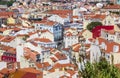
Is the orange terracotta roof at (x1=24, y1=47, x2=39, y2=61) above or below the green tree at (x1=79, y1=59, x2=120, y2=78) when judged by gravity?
below

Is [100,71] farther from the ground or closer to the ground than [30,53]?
farther from the ground

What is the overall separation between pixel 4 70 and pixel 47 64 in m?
3.47

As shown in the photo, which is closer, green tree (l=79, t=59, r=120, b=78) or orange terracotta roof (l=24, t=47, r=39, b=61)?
green tree (l=79, t=59, r=120, b=78)

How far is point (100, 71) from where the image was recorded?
29.1 ft

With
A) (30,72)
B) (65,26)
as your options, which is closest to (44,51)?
(30,72)

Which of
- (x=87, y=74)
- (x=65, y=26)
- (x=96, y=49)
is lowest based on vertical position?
(x=65, y=26)

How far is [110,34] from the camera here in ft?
96.4

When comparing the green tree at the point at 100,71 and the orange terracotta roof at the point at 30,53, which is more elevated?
the green tree at the point at 100,71

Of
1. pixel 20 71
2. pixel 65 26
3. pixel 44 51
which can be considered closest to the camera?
pixel 20 71

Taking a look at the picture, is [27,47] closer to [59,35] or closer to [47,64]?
[47,64]

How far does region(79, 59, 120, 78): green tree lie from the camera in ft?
28.7

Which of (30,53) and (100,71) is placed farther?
(30,53)

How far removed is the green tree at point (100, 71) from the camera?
8.73 metres

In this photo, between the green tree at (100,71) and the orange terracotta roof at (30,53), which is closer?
the green tree at (100,71)
